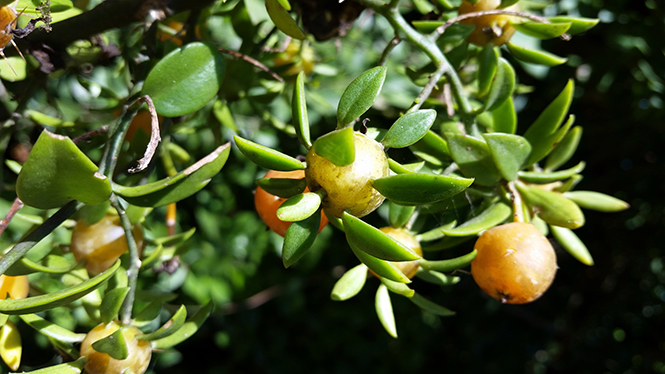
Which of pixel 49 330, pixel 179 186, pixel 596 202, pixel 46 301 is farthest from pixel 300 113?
pixel 596 202

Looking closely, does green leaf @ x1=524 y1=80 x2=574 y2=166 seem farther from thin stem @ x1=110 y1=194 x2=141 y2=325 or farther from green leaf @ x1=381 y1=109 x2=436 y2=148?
thin stem @ x1=110 y1=194 x2=141 y2=325

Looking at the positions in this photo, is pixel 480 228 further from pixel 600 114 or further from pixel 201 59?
pixel 600 114

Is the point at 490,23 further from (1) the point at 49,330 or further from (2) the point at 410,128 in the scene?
(1) the point at 49,330

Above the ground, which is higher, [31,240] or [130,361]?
[31,240]

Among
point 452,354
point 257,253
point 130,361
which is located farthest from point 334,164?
point 452,354

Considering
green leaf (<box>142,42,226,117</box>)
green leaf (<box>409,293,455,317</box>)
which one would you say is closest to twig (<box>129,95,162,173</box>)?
green leaf (<box>142,42,226,117</box>)

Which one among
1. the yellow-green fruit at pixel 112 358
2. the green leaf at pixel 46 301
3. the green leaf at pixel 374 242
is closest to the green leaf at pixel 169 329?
the yellow-green fruit at pixel 112 358

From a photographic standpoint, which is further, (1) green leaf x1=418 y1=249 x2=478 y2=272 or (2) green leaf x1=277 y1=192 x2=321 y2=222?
(1) green leaf x1=418 y1=249 x2=478 y2=272

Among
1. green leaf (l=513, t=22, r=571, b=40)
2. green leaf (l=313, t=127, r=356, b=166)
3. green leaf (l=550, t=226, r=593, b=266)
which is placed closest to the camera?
green leaf (l=313, t=127, r=356, b=166)
